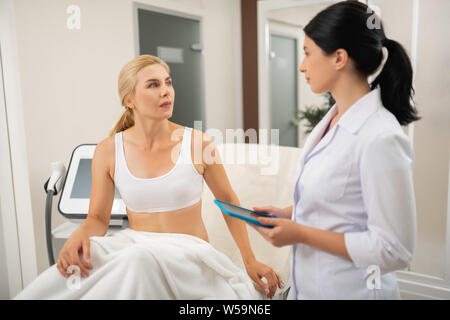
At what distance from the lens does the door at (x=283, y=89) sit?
5.74 feet

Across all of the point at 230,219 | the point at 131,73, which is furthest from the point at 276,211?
the point at 131,73

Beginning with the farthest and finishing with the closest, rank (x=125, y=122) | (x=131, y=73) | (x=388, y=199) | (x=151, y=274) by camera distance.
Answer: (x=125, y=122) < (x=131, y=73) < (x=151, y=274) < (x=388, y=199)

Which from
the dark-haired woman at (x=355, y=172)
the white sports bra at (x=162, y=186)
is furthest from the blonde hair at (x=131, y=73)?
the dark-haired woman at (x=355, y=172)

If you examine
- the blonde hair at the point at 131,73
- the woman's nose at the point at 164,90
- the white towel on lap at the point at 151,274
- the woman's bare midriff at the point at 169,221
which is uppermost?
the blonde hair at the point at 131,73

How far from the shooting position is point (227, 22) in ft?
4.95

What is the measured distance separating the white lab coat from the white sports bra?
275mm

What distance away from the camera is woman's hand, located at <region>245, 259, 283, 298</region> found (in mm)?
911

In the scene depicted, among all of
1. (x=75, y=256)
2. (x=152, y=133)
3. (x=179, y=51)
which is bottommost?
(x=75, y=256)

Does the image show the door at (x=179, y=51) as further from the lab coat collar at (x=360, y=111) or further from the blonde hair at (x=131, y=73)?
the lab coat collar at (x=360, y=111)

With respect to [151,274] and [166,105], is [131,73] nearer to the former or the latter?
[166,105]

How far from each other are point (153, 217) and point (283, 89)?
→ 1.22 meters

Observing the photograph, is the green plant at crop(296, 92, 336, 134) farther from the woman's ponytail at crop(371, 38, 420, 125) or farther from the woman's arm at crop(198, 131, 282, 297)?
the woman's ponytail at crop(371, 38, 420, 125)

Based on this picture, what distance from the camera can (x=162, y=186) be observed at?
892 mm

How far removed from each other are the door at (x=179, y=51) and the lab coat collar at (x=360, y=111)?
543 mm
